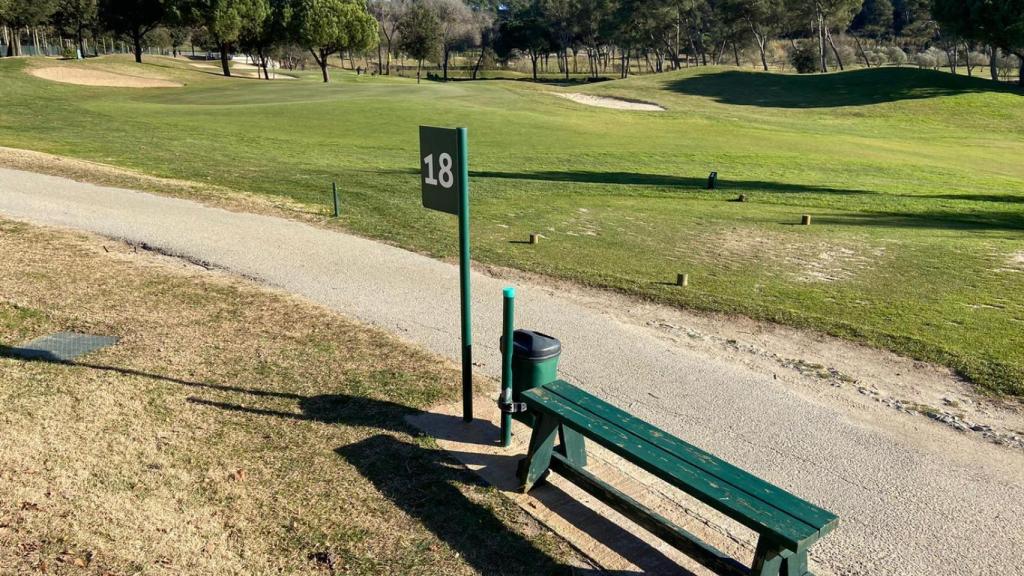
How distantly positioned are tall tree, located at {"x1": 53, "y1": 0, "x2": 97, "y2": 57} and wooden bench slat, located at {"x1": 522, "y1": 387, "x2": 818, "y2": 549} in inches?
3148

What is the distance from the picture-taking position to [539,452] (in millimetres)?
5391

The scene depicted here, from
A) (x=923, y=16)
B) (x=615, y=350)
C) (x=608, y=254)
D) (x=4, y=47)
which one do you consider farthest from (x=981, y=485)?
(x=923, y=16)

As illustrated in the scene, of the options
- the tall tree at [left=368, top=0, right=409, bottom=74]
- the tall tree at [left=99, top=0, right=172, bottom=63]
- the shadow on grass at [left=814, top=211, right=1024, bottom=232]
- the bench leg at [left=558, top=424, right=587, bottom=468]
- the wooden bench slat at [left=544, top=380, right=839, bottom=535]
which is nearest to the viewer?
the wooden bench slat at [left=544, top=380, right=839, bottom=535]

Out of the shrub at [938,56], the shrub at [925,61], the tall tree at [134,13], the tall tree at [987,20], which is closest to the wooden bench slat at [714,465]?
the tall tree at [987,20]

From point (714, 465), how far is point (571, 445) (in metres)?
1.24

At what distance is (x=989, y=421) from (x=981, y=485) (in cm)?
144

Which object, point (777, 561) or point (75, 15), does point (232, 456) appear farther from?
point (75, 15)

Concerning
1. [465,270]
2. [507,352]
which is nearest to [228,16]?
[465,270]

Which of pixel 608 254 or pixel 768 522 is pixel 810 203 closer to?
pixel 608 254

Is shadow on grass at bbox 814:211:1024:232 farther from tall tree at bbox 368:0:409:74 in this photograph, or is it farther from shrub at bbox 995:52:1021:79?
tall tree at bbox 368:0:409:74

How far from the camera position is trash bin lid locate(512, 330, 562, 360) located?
5629 millimetres

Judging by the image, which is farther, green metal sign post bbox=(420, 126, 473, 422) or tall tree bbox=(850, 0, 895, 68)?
tall tree bbox=(850, 0, 895, 68)

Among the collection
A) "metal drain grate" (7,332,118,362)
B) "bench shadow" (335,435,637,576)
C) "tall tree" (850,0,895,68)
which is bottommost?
"bench shadow" (335,435,637,576)

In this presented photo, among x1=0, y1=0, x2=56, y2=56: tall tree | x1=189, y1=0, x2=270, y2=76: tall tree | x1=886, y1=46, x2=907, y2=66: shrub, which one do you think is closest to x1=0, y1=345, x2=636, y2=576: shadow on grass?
x1=189, y1=0, x2=270, y2=76: tall tree
